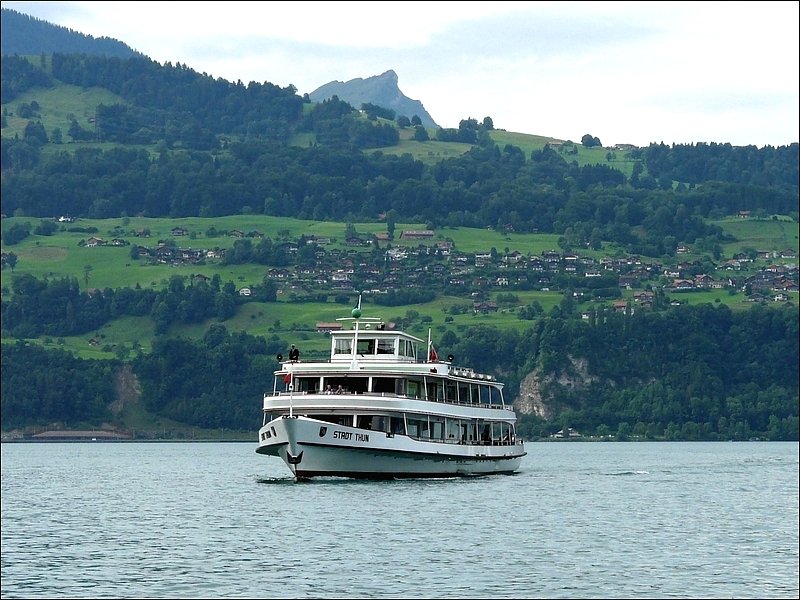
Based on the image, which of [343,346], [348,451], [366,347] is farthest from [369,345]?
[348,451]

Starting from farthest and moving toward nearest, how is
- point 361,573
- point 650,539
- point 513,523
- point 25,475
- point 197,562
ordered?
point 25,475, point 513,523, point 650,539, point 197,562, point 361,573

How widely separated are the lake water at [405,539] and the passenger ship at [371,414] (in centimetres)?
195

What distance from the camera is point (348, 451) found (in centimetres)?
9300

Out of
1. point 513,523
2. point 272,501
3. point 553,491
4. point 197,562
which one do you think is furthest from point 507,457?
point 197,562

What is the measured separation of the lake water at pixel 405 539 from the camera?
53062 millimetres

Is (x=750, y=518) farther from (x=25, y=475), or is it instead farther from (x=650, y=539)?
(x=25, y=475)

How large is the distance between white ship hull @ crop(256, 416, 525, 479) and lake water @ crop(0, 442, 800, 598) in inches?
60.9

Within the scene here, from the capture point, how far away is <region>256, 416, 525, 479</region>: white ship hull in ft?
300

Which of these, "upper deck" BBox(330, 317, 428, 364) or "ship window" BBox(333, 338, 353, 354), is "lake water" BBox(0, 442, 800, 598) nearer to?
"upper deck" BBox(330, 317, 428, 364)

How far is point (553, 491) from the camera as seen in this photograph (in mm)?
96938

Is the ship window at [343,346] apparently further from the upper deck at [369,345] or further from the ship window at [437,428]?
the ship window at [437,428]

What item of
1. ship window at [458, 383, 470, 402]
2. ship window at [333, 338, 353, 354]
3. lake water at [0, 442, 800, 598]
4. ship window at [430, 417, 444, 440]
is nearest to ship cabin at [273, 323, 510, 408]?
ship window at [333, 338, 353, 354]

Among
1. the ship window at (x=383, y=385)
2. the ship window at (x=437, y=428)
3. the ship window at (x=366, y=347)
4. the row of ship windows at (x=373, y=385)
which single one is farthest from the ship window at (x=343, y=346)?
the ship window at (x=437, y=428)

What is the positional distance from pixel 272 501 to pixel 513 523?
16090 mm
